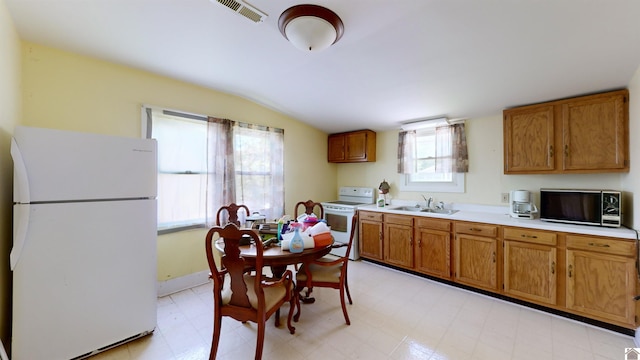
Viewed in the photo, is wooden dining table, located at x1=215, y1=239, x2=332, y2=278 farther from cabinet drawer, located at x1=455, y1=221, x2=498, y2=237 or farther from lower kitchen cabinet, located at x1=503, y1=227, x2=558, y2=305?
lower kitchen cabinet, located at x1=503, y1=227, x2=558, y2=305

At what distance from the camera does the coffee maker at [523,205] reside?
2576mm

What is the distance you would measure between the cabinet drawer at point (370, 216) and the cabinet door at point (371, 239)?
5 centimetres

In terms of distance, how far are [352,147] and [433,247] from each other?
2.08 m

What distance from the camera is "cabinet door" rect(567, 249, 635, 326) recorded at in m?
1.93

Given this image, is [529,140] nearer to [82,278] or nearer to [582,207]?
[582,207]

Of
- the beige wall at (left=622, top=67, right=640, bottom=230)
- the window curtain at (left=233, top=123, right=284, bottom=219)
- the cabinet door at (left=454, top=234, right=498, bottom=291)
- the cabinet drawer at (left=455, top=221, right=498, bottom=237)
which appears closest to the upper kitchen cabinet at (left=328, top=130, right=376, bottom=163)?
the window curtain at (left=233, top=123, right=284, bottom=219)

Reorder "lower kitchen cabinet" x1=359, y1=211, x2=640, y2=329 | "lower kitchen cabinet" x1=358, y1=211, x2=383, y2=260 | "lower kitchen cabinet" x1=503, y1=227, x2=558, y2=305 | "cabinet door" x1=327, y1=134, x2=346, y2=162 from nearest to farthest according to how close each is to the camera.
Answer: "lower kitchen cabinet" x1=359, y1=211, x2=640, y2=329 < "lower kitchen cabinet" x1=503, y1=227, x2=558, y2=305 < "lower kitchen cabinet" x1=358, y1=211, x2=383, y2=260 < "cabinet door" x1=327, y1=134, x2=346, y2=162

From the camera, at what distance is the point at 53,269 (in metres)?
1.60

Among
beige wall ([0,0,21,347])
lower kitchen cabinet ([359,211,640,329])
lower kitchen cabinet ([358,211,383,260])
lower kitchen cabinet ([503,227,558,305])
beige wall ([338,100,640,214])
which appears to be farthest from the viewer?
lower kitchen cabinet ([358,211,383,260])

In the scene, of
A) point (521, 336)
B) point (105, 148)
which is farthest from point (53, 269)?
point (521, 336)

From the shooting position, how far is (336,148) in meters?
4.40

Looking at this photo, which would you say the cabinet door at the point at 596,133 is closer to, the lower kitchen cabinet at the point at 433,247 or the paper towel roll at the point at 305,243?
the lower kitchen cabinet at the point at 433,247

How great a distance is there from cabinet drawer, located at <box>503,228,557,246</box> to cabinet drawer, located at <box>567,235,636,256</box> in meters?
0.12

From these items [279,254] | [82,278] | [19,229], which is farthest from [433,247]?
[19,229]
